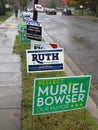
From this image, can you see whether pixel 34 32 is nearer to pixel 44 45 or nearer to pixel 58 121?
pixel 44 45

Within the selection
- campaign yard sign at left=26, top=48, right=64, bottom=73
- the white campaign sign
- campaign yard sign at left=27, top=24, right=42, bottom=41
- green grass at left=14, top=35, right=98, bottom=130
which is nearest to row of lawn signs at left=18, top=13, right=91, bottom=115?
green grass at left=14, top=35, right=98, bottom=130

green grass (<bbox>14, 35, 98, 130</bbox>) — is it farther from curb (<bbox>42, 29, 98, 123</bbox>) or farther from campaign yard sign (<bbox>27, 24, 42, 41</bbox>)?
campaign yard sign (<bbox>27, 24, 42, 41</bbox>)

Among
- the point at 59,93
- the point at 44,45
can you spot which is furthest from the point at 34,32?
the point at 59,93

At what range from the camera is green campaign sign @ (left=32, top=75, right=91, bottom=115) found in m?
4.57

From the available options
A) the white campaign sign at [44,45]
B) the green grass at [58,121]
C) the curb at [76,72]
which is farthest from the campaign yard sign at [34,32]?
the green grass at [58,121]

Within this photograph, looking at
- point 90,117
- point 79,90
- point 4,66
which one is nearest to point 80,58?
point 4,66

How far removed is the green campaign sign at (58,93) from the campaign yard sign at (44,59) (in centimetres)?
200

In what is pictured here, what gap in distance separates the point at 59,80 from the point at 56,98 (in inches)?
11.5

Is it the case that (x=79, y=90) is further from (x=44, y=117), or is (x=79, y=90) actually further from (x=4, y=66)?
(x=4, y=66)

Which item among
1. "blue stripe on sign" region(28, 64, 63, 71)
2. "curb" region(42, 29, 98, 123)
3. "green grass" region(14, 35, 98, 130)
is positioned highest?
"blue stripe on sign" region(28, 64, 63, 71)

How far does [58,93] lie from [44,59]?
7.24 ft

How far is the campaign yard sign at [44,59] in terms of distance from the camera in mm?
6727

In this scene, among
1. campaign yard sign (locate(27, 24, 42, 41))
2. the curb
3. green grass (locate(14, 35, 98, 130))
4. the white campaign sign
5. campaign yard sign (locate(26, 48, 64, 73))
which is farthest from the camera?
campaign yard sign (locate(27, 24, 42, 41))

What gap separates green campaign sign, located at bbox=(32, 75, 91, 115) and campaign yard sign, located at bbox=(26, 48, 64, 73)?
6.55 ft
